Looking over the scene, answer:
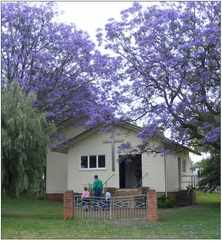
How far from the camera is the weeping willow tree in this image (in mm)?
13562

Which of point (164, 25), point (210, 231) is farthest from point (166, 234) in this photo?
point (164, 25)

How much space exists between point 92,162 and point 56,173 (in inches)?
172

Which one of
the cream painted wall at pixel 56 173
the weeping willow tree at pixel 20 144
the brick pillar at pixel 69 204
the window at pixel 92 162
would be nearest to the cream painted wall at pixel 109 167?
the window at pixel 92 162

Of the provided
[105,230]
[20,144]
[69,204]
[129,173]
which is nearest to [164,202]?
[129,173]

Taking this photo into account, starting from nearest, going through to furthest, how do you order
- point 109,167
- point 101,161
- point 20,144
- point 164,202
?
1. point 20,144
2. point 164,202
3. point 109,167
4. point 101,161

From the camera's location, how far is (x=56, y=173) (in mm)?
26078

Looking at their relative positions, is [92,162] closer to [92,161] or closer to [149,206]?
[92,161]

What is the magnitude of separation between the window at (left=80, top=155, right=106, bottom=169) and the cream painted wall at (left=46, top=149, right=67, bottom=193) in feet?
11.3

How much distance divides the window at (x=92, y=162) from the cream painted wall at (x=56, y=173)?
3.45 meters

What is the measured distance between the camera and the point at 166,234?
10.4 m

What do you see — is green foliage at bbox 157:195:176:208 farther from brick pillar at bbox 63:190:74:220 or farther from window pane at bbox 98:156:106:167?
brick pillar at bbox 63:190:74:220

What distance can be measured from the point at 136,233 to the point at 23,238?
3.39 meters

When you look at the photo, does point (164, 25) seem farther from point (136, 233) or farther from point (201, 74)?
point (136, 233)

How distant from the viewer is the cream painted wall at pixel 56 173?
84.2 feet
